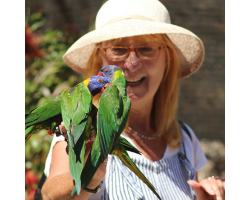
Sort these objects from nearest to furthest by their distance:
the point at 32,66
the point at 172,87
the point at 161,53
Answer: the point at 161,53 → the point at 172,87 → the point at 32,66

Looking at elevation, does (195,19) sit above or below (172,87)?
below

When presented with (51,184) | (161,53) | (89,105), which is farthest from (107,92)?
(161,53)

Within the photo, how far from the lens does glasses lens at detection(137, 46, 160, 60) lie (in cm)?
126

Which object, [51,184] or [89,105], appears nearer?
[89,105]

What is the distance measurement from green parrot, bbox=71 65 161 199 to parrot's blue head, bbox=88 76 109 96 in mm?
22

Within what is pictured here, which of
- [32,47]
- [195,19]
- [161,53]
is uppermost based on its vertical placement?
[161,53]

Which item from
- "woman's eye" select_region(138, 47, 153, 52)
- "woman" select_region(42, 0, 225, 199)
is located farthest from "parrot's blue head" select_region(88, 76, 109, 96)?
"woman's eye" select_region(138, 47, 153, 52)

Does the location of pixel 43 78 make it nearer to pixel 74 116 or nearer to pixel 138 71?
pixel 138 71

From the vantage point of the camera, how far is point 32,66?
2594 millimetres

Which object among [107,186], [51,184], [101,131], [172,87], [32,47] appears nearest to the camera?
[101,131]

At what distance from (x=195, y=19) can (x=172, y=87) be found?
268 cm

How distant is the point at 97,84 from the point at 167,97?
1.00m

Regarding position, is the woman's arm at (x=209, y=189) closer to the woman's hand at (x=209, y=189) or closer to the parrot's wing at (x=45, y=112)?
the woman's hand at (x=209, y=189)
